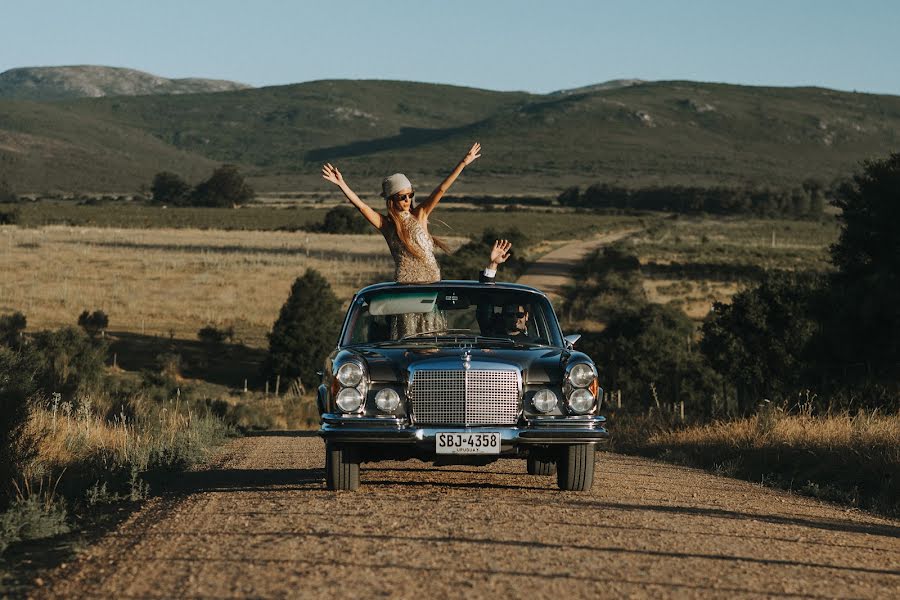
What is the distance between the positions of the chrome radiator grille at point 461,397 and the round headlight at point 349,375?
37 centimetres

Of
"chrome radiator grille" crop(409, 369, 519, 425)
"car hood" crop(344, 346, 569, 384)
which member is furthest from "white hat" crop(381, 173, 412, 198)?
"chrome radiator grille" crop(409, 369, 519, 425)

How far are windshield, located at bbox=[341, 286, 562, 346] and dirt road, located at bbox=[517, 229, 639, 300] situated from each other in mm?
42563

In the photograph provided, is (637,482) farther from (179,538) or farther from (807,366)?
(807,366)

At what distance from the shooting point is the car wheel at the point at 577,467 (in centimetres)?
1000

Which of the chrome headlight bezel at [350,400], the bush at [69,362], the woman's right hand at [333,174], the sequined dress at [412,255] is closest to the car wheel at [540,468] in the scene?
the sequined dress at [412,255]

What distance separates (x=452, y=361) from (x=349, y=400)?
77 centimetres

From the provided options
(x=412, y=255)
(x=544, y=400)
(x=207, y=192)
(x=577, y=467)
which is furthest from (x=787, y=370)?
(x=207, y=192)

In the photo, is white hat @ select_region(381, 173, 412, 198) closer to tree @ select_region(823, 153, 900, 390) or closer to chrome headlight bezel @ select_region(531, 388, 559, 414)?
chrome headlight bezel @ select_region(531, 388, 559, 414)

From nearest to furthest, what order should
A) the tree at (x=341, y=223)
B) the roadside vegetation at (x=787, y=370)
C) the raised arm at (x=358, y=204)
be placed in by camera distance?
the raised arm at (x=358, y=204), the roadside vegetation at (x=787, y=370), the tree at (x=341, y=223)

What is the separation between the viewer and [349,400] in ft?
31.2

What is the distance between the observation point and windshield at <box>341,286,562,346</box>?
428 inches

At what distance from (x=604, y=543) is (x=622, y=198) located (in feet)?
600

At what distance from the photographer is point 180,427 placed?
16781mm

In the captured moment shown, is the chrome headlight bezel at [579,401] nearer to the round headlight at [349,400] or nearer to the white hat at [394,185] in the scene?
the round headlight at [349,400]
